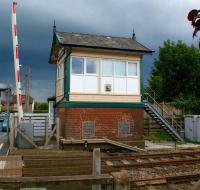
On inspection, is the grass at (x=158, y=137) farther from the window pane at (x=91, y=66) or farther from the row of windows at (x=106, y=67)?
the window pane at (x=91, y=66)

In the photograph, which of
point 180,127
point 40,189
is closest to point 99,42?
point 180,127

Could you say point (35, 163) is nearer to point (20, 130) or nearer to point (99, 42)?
point (20, 130)

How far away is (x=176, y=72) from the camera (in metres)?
41.0

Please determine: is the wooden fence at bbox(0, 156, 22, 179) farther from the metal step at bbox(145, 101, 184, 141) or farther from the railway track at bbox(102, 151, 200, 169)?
the metal step at bbox(145, 101, 184, 141)

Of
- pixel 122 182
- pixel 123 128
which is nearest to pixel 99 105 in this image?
pixel 123 128

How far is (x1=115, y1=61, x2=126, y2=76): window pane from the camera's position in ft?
71.4

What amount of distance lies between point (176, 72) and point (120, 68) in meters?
20.7

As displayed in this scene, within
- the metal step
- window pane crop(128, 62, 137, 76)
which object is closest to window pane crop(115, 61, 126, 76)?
window pane crop(128, 62, 137, 76)

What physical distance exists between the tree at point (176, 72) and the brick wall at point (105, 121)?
16664 mm

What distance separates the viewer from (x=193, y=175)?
12.2m

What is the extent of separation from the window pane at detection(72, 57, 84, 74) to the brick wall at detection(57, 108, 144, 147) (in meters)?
2.32

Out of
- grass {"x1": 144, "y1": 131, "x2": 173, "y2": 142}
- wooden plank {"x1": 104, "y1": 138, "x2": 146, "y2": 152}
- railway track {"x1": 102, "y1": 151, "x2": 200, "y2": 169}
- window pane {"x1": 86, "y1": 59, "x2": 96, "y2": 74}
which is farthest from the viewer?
grass {"x1": 144, "y1": 131, "x2": 173, "y2": 142}

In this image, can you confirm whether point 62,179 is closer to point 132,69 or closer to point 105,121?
point 105,121

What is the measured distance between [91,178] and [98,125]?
17.3 metres
